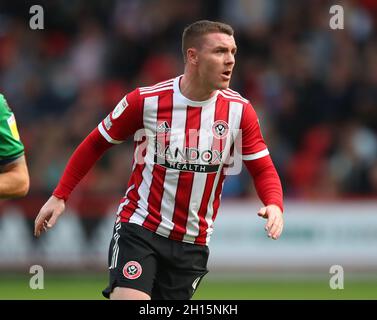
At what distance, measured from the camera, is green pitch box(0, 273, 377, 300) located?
11055 millimetres

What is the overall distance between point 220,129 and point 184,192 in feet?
1.55

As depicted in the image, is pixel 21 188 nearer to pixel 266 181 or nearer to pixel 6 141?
pixel 6 141

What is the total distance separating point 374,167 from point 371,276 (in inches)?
58.7

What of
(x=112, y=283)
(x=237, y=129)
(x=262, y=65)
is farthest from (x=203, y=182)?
(x=262, y=65)

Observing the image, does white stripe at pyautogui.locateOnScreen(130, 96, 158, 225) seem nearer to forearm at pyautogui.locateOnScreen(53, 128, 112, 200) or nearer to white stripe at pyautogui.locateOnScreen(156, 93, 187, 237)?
white stripe at pyautogui.locateOnScreen(156, 93, 187, 237)

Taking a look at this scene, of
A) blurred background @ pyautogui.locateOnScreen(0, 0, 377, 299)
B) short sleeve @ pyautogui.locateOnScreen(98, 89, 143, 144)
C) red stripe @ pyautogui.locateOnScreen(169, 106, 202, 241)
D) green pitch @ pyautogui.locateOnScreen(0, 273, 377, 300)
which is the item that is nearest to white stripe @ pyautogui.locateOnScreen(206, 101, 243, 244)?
red stripe @ pyautogui.locateOnScreen(169, 106, 202, 241)

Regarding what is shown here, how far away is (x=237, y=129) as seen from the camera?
6.83 m

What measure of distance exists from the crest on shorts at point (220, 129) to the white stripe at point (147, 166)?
392 millimetres

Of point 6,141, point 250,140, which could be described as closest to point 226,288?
point 250,140

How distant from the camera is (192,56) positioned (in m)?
6.89

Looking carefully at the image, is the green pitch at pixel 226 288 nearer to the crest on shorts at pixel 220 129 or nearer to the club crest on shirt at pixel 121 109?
the club crest on shirt at pixel 121 109

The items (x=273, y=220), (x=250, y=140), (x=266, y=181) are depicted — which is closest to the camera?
(x=273, y=220)
